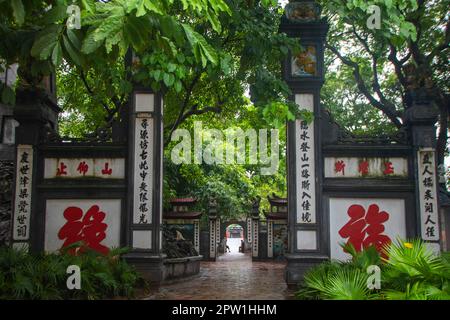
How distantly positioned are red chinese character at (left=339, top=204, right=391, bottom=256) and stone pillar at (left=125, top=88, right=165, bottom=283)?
3612 mm

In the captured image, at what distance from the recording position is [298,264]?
337 inches

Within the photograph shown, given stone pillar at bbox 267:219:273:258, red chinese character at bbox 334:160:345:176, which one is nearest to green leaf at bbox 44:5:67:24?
red chinese character at bbox 334:160:345:176

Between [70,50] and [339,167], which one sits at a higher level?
[70,50]

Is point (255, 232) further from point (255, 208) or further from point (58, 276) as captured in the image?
point (58, 276)

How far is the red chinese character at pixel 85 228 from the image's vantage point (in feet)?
28.9

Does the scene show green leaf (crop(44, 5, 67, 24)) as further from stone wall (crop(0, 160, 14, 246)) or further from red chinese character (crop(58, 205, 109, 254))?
stone wall (crop(0, 160, 14, 246))

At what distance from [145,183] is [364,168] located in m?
4.30

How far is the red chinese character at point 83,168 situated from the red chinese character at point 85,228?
73 centimetres

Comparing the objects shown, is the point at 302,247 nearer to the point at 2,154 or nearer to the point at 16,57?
the point at 16,57

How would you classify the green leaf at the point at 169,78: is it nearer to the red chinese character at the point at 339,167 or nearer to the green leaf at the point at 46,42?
the green leaf at the point at 46,42

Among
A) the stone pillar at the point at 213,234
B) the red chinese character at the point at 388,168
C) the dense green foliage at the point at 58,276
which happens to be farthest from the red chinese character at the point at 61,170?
the stone pillar at the point at 213,234

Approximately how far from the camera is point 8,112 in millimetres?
13414

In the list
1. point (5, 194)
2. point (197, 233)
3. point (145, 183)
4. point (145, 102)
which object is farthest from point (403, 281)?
point (197, 233)

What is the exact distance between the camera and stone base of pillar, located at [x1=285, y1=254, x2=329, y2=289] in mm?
8477
